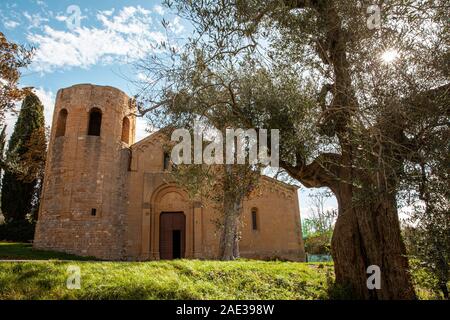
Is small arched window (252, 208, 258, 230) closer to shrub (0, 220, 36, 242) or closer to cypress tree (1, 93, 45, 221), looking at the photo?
shrub (0, 220, 36, 242)

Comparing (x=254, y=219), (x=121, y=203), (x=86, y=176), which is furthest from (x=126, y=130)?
(x=254, y=219)

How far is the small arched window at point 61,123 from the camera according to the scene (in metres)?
20.8

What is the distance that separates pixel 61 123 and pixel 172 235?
10010 mm

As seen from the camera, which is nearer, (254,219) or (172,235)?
(172,235)

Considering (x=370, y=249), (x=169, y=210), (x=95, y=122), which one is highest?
(x=95, y=122)

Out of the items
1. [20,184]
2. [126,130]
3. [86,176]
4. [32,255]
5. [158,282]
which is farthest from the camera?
[20,184]

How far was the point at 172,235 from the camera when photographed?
855 inches

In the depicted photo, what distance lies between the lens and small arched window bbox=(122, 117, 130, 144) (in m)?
22.6

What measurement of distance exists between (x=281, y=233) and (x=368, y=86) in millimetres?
17058

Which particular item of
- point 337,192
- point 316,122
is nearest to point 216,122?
point 316,122

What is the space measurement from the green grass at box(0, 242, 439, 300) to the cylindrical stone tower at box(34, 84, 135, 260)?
32.8 ft

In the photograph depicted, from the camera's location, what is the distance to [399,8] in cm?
615

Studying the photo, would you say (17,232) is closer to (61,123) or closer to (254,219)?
(61,123)

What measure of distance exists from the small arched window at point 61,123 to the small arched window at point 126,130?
3594mm
